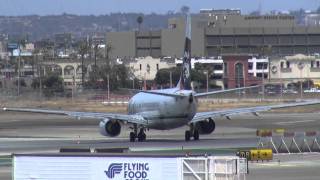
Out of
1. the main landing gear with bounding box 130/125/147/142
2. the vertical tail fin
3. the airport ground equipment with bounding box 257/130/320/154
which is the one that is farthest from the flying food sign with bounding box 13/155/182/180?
the main landing gear with bounding box 130/125/147/142

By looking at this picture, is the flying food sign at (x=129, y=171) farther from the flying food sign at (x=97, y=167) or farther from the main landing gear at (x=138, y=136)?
the main landing gear at (x=138, y=136)

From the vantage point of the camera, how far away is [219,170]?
30266 mm

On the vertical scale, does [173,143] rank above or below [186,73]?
below

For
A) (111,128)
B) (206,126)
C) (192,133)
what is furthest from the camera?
(206,126)

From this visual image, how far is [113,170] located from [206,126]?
4526cm

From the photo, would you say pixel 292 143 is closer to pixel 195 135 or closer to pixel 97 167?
pixel 195 135

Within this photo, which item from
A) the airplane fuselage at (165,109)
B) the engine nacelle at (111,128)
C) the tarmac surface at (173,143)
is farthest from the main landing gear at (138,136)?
the engine nacelle at (111,128)

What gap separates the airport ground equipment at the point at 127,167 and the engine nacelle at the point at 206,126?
4373 centimetres

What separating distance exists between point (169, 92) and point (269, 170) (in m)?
24.7

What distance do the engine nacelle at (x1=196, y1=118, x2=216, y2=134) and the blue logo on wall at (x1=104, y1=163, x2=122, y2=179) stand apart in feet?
147

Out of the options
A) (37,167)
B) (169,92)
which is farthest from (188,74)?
(37,167)

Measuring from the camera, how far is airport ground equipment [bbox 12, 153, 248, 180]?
99.9ft

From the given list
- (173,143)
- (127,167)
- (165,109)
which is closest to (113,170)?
(127,167)

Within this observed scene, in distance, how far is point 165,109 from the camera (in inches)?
2872
